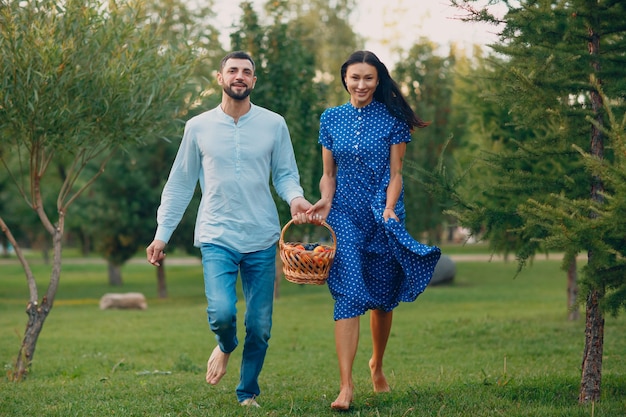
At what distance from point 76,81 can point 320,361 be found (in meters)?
4.77

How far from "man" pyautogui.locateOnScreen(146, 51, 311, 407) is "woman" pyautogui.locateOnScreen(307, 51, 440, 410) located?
1.21 feet

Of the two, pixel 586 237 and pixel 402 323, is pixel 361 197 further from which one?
pixel 402 323

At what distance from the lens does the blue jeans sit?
5773mm

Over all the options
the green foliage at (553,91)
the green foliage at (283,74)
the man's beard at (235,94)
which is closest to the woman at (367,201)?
the green foliage at (553,91)

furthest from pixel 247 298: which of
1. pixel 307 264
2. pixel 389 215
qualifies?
pixel 389 215

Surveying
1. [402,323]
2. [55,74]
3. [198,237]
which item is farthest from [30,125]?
[402,323]

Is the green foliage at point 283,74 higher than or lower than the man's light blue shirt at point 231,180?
higher

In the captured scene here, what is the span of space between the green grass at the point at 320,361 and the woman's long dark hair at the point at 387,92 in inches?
77.9

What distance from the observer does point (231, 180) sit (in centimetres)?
590

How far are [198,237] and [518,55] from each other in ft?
8.72

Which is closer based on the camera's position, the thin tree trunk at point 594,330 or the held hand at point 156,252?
the held hand at point 156,252

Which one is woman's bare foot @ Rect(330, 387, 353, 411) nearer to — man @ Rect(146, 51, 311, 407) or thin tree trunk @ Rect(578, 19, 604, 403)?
man @ Rect(146, 51, 311, 407)

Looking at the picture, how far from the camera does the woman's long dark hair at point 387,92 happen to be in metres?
6.18

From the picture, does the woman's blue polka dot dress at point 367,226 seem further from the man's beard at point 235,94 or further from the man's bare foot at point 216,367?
the man's bare foot at point 216,367
